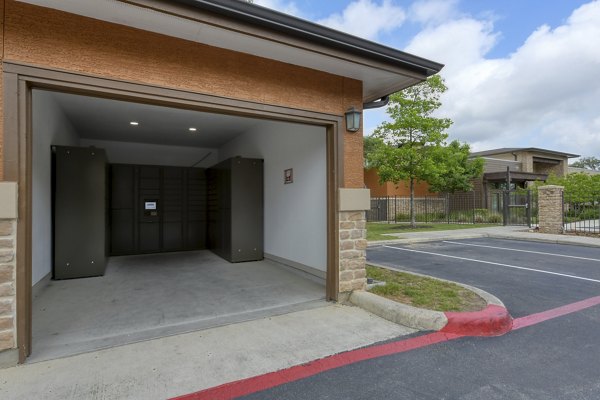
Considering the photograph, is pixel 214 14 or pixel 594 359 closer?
pixel 594 359

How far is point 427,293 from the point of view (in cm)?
469

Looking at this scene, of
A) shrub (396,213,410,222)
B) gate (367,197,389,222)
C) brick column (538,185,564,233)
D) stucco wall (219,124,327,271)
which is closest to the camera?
stucco wall (219,124,327,271)

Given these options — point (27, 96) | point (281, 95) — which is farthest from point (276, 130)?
point (27, 96)

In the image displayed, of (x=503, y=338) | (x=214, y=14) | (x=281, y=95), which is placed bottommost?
(x=503, y=338)

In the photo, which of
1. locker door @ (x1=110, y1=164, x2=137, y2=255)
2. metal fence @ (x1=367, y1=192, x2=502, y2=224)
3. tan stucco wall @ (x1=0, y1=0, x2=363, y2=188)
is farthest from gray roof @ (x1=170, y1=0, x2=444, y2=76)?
metal fence @ (x1=367, y1=192, x2=502, y2=224)

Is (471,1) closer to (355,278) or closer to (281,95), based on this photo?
(281,95)

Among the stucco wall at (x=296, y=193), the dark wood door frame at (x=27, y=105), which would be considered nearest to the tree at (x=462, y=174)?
the stucco wall at (x=296, y=193)

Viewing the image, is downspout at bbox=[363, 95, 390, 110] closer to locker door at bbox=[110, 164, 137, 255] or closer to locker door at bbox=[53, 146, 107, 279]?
locker door at bbox=[53, 146, 107, 279]

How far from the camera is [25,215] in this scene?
299cm

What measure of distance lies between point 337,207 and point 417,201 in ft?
63.6

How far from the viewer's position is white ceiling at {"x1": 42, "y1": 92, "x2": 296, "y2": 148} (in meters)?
6.24

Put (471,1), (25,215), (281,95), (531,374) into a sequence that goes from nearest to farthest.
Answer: (531,374), (25,215), (281,95), (471,1)

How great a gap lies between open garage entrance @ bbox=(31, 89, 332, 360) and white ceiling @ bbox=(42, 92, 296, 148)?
0.03 m

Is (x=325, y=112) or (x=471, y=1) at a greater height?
(x=471, y=1)
